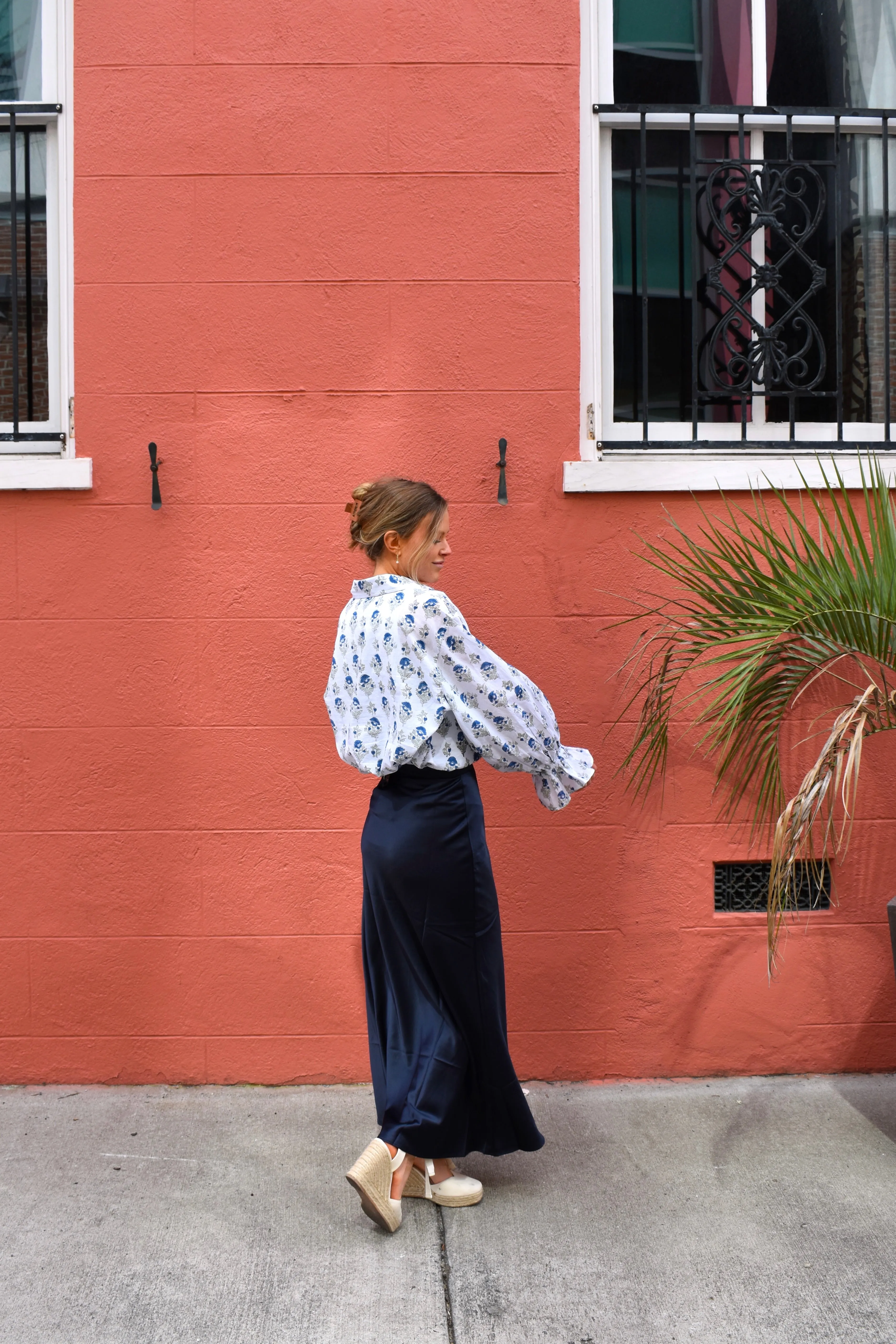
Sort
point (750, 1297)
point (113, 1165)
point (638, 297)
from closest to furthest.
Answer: point (750, 1297), point (113, 1165), point (638, 297)

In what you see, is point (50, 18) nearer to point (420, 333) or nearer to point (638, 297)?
point (420, 333)

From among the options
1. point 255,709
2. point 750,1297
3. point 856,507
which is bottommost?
point 750,1297

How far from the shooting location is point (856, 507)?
3891mm

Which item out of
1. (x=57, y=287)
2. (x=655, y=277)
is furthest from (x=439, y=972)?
(x=57, y=287)

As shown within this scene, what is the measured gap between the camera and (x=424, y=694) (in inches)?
114

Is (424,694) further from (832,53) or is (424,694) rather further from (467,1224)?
(832,53)

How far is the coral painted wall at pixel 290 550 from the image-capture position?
374 centimetres

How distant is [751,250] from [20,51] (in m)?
2.53

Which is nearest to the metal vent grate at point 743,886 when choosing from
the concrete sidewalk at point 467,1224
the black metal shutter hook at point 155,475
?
the concrete sidewalk at point 467,1224

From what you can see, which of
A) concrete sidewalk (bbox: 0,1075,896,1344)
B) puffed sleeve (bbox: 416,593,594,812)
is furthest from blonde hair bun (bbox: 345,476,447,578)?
concrete sidewalk (bbox: 0,1075,896,1344)

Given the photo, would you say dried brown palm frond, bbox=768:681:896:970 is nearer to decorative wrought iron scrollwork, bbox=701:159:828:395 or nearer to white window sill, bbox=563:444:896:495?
white window sill, bbox=563:444:896:495

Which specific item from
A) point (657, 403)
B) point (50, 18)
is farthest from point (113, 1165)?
point (50, 18)

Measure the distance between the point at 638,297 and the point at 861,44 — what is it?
3.84 feet

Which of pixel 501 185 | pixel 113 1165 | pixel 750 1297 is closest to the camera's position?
pixel 750 1297
